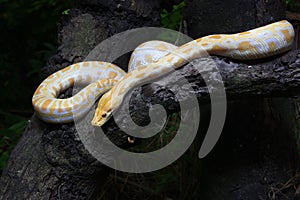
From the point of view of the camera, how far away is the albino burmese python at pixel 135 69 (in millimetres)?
2379

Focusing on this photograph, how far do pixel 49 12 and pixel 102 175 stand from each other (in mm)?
2934

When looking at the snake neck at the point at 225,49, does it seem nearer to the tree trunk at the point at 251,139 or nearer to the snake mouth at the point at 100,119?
the snake mouth at the point at 100,119

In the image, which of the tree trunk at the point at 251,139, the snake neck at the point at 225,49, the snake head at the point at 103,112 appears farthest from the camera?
the tree trunk at the point at 251,139

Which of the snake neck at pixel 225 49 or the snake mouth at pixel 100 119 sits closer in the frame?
the snake neck at pixel 225 49

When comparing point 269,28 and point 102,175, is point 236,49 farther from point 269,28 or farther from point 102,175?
point 102,175

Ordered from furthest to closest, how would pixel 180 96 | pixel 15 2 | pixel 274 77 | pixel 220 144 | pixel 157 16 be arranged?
pixel 15 2
pixel 157 16
pixel 220 144
pixel 180 96
pixel 274 77

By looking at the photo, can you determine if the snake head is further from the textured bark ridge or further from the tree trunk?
the tree trunk

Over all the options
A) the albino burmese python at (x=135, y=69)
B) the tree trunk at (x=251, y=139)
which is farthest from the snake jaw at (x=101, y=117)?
the tree trunk at (x=251, y=139)

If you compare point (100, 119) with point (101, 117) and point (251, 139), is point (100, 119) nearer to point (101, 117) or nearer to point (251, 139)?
point (101, 117)

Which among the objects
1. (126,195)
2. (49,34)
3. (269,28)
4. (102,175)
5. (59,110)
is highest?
(269,28)

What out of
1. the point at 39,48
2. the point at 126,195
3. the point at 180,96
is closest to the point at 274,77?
the point at 180,96

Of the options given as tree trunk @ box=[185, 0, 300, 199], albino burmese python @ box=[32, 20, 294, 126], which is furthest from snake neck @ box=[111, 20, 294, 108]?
tree trunk @ box=[185, 0, 300, 199]

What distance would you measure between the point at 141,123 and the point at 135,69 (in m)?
0.35

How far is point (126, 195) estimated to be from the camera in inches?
149
